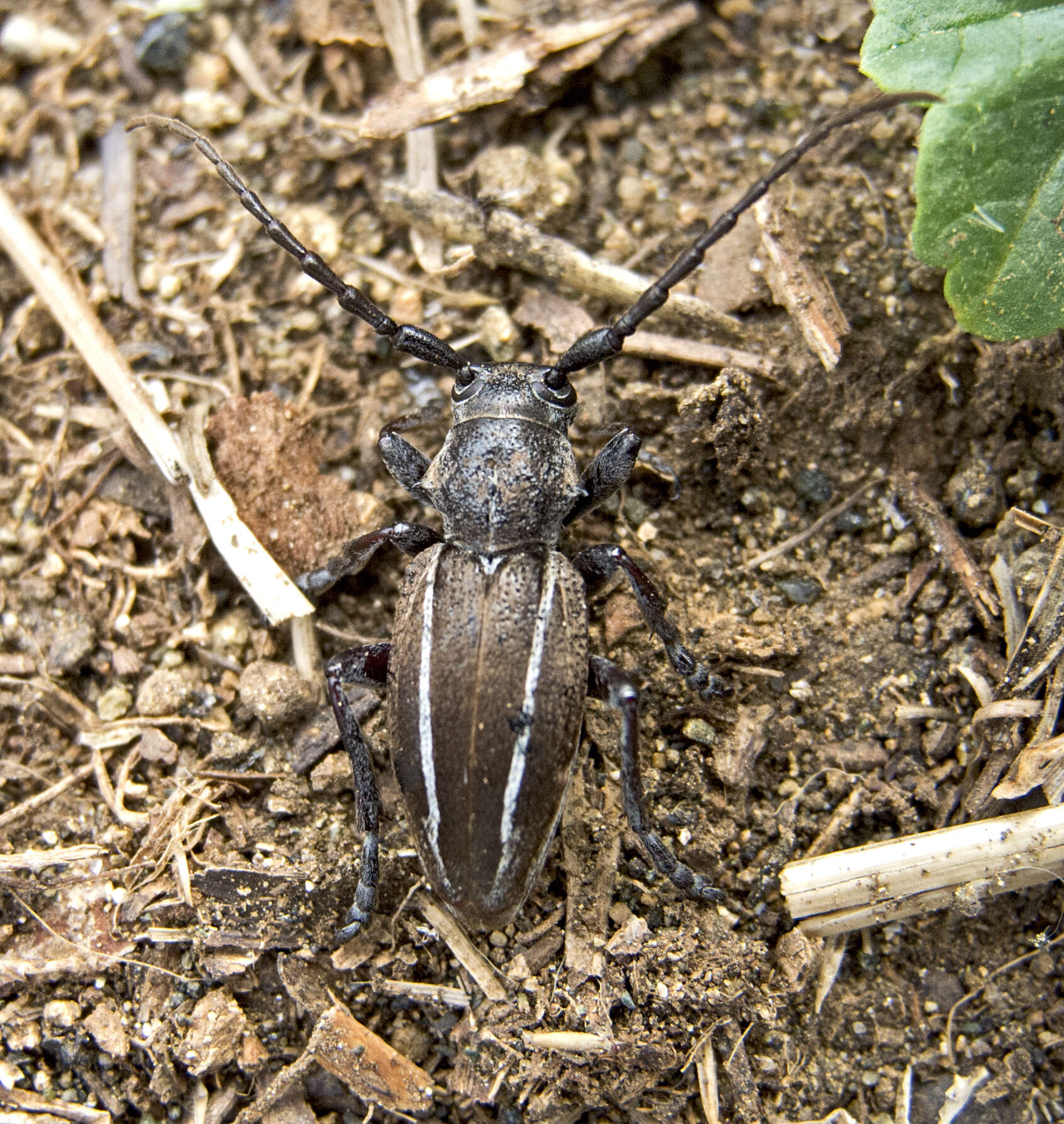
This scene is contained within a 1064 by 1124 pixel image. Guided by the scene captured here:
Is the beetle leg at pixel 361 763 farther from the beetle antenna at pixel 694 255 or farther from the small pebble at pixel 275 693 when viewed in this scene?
the beetle antenna at pixel 694 255

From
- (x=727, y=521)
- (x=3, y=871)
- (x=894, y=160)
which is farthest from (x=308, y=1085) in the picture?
(x=894, y=160)

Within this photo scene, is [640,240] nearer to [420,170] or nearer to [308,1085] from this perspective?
[420,170]

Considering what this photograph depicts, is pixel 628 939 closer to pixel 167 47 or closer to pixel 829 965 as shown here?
pixel 829 965

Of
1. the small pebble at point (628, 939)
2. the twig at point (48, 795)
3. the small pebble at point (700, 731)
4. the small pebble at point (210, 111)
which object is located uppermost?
the small pebble at point (210, 111)

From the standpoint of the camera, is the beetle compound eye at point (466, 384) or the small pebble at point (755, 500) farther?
the small pebble at point (755, 500)

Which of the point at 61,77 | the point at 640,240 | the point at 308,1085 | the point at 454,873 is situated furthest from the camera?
the point at 61,77

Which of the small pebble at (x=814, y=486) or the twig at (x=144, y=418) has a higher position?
the twig at (x=144, y=418)

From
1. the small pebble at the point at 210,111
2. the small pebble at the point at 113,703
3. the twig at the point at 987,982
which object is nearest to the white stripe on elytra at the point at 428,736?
the small pebble at the point at 113,703
